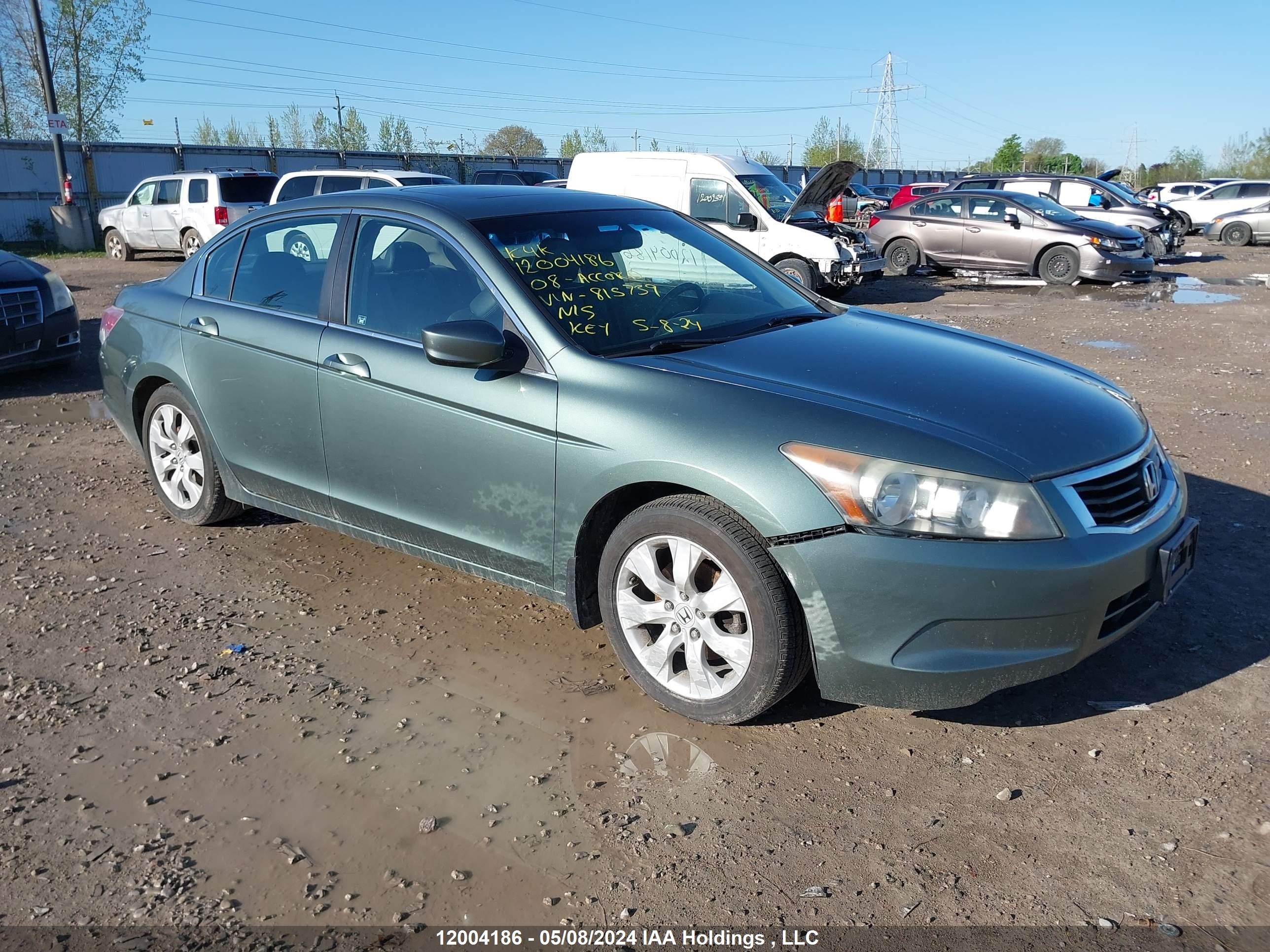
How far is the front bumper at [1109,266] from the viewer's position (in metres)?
16.9

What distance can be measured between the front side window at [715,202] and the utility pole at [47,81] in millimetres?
16893

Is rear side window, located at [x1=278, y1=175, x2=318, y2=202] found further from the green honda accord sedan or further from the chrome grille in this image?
the green honda accord sedan

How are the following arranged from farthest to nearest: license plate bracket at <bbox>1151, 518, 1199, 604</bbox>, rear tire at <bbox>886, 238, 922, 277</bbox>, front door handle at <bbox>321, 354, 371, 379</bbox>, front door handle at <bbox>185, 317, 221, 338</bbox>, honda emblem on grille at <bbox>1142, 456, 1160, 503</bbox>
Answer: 1. rear tire at <bbox>886, 238, 922, 277</bbox>
2. front door handle at <bbox>185, 317, 221, 338</bbox>
3. front door handle at <bbox>321, 354, 371, 379</bbox>
4. honda emblem on grille at <bbox>1142, 456, 1160, 503</bbox>
5. license plate bracket at <bbox>1151, 518, 1199, 604</bbox>

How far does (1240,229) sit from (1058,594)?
96.1ft

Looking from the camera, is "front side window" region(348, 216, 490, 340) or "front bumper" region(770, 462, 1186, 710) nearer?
"front bumper" region(770, 462, 1186, 710)

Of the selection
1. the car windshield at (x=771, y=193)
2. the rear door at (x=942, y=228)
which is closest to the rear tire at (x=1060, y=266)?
the rear door at (x=942, y=228)

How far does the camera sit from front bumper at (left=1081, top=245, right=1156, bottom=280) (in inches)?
666

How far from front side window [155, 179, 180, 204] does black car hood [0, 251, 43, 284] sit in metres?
12.1

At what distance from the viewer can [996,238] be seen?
57.3 ft

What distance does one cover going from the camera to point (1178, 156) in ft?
256

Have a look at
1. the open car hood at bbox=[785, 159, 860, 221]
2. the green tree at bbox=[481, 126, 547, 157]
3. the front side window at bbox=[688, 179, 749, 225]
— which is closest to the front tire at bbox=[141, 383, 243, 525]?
the front side window at bbox=[688, 179, 749, 225]

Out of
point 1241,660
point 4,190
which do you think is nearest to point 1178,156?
point 4,190

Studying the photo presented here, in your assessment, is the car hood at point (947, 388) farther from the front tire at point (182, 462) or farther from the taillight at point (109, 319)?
the taillight at point (109, 319)

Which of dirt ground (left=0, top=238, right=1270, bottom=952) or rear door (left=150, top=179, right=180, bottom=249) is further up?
rear door (left=150, top=179, right=180, bottom=249)
